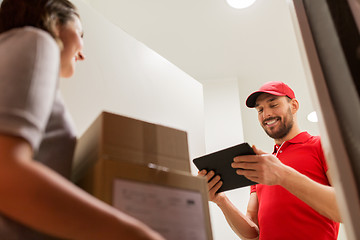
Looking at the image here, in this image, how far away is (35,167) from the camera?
0.46 meters

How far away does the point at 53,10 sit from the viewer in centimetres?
72

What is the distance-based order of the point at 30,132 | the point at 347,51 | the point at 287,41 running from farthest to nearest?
the point at 287,41 < the point at 347,51 < the point at 30,132

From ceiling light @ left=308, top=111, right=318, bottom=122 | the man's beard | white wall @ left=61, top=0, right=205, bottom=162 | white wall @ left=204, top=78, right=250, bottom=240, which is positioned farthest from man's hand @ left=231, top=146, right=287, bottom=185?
ceiling light @ left=308, top=111, right=318, bottom=122

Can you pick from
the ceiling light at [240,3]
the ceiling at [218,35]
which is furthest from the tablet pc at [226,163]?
the ceiling light at [240,3]

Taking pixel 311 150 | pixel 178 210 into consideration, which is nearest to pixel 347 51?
pixel 178 210

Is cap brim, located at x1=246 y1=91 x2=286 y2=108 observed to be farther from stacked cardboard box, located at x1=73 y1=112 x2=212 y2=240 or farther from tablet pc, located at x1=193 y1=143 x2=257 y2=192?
stacked cardboard box, located at x1=73 y1=112 x2=212 y2=240

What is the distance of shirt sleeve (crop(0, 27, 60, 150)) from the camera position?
472 millimetres

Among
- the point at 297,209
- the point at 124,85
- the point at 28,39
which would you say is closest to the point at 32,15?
the point at 28,39

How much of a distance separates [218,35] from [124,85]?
4.55 feet

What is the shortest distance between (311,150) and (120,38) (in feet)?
3.43

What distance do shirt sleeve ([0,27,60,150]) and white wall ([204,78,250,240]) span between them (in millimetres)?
2037

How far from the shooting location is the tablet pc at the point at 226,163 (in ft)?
3.85

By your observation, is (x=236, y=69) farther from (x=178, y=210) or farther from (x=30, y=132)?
(x=30, y=132)

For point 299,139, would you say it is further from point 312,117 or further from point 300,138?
point 312,117
